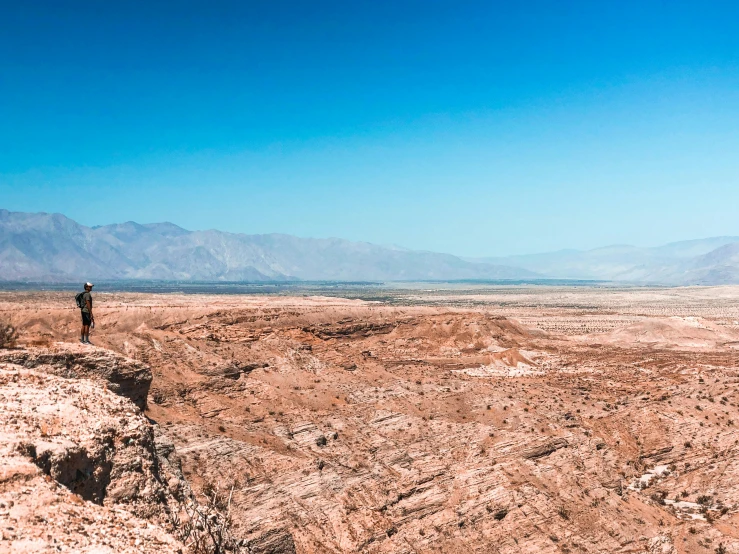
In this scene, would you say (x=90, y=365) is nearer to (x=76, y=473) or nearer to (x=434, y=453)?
(x=76, y=473)

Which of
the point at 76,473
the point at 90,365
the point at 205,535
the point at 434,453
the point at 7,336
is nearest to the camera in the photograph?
the point at 205,535

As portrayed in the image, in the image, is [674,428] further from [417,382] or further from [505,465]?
[417,382]

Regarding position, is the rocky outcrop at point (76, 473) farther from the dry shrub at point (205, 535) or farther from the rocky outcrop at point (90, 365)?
the rocky outcrop at point (90, 365)

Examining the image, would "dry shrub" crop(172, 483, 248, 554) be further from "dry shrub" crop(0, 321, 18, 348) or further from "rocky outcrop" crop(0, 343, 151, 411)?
"dry shrub" crop(0, 321, 18, 348)

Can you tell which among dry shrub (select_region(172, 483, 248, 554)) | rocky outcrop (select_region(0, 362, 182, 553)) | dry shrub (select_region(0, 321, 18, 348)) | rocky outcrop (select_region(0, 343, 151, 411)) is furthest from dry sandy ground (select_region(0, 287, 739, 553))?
dry shrub (select_region(172, 483, 248, 554))

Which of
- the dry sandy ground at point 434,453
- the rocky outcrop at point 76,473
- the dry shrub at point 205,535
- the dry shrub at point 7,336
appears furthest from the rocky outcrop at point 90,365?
the dry shrub at point 205,535

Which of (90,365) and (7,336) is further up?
(7,336)

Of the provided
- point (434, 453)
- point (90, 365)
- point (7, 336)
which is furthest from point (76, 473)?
point (434, 453)
